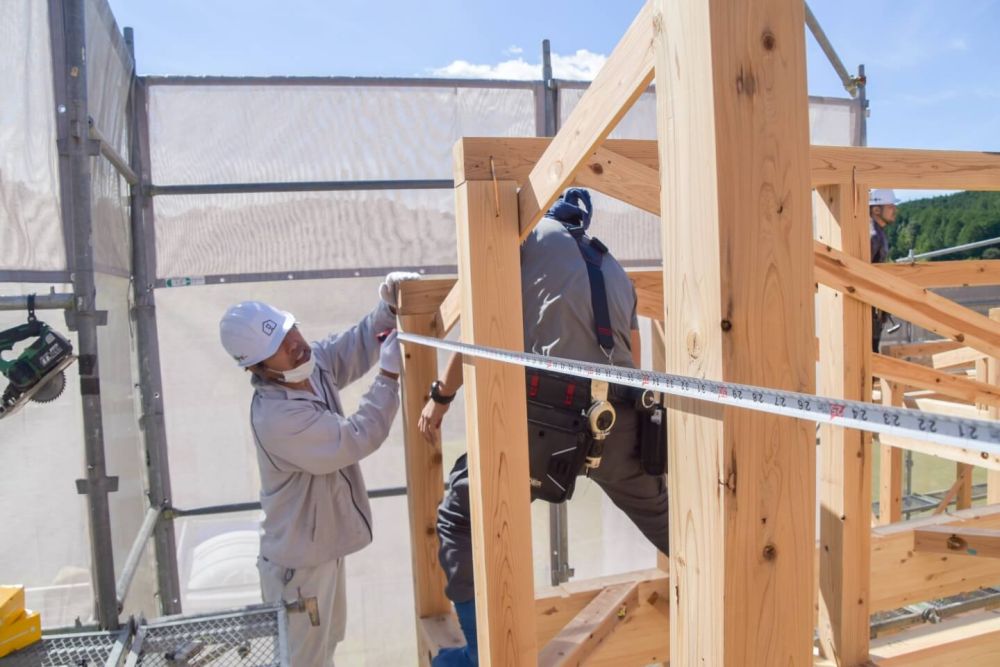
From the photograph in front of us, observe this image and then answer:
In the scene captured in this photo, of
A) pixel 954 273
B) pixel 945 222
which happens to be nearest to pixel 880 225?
pixel 954 273

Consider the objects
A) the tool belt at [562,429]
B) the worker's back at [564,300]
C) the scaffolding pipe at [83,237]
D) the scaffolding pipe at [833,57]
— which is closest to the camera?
the tool belt at [562,429]

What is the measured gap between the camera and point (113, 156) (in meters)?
3.26

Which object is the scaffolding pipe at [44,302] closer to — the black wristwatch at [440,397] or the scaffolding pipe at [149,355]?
the scaffolding pipe at [149,355]

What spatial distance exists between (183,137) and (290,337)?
1734 millimetres

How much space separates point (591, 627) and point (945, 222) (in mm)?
35681

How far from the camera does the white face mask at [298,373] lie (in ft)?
9.93

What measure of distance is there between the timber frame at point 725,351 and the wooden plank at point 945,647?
0.01 meters

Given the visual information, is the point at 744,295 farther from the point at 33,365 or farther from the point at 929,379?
the point at 929,379

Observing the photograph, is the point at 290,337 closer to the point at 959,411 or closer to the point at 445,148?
the point at 445,148

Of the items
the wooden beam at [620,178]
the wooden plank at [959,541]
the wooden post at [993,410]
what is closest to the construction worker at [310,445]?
the wooden beam at [620,178]

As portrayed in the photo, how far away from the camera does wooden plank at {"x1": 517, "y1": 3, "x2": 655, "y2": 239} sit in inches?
43.1

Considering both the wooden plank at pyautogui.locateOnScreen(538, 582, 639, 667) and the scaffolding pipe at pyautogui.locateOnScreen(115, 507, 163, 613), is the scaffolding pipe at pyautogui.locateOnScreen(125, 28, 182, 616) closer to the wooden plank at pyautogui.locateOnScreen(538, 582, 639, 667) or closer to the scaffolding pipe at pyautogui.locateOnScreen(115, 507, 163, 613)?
the scaffolding pipe at pyautogui.locateOnScreen(115, 507, 163, 613)

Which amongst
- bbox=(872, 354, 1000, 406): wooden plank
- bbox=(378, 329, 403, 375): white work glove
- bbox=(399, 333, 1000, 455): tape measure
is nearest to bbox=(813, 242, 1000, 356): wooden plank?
bbox=(872, 354, 1000, 406): wooden plank

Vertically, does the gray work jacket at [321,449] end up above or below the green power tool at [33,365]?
below
